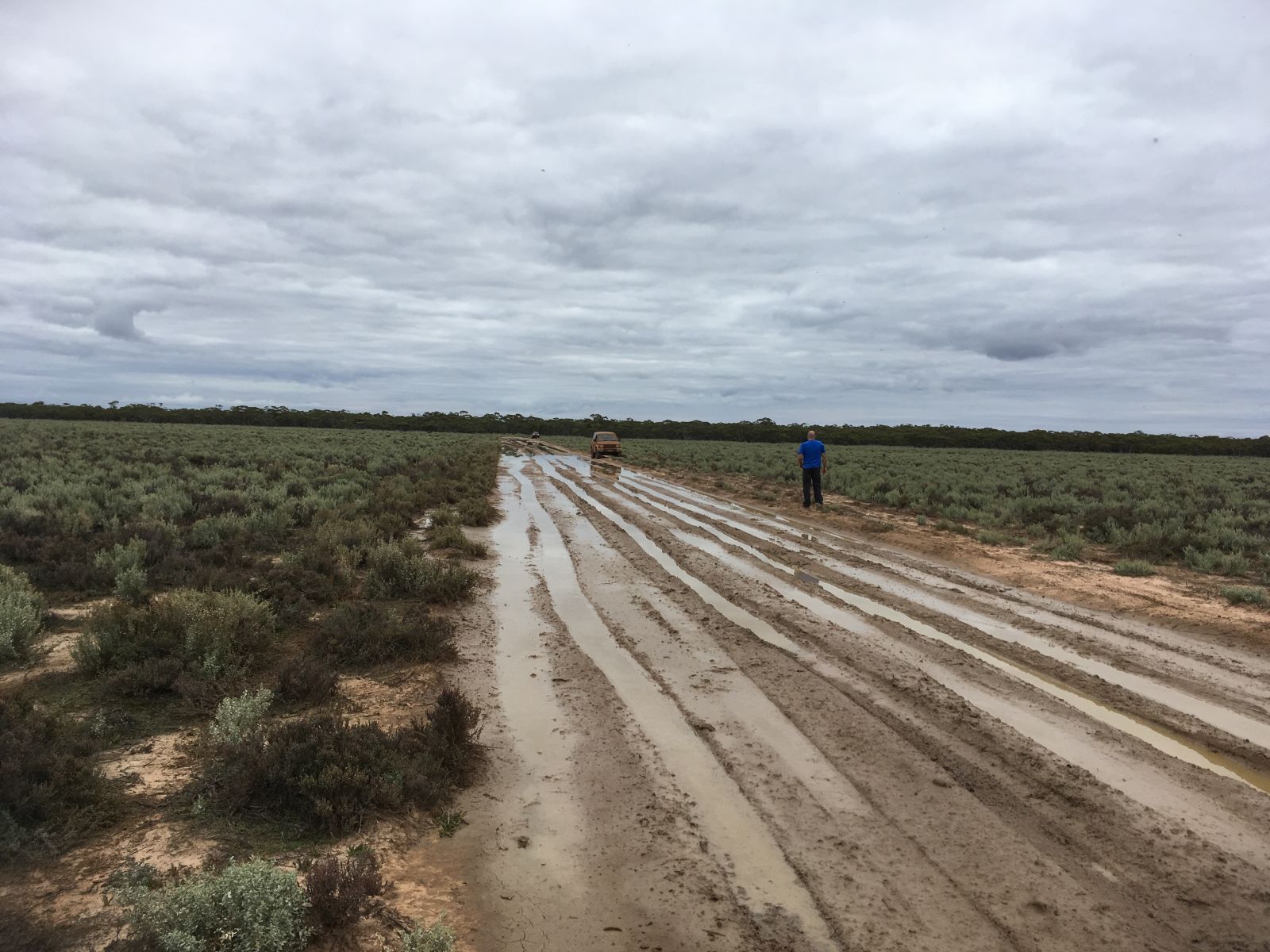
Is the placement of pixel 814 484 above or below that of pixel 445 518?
above

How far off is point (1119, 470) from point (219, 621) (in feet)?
142

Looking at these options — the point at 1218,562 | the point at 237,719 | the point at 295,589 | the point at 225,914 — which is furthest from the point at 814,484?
the point at 225,914

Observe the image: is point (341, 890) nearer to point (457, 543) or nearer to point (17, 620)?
point (17, 620)

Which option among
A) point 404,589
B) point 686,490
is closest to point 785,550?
point 404,589

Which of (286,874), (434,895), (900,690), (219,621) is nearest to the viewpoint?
(286,874)

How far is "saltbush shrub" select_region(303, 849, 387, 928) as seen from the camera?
313 cm

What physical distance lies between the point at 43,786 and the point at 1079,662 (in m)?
8.24

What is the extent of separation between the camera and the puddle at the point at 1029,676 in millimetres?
4934

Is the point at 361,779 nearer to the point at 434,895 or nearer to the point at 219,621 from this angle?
the point at 434,895

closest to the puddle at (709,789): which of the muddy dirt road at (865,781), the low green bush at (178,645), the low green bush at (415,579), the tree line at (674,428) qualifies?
the muddy dirt road at (865,781)

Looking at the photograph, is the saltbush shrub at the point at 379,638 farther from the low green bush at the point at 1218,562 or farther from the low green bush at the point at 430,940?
the low green bush at the point at 1218,562

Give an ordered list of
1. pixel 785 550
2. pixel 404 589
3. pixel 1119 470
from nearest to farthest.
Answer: pixel 404 589 < pixel 785 550 < pixel 1119 470

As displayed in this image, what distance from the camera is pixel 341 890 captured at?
3.19 m

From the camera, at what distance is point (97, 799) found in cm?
406
